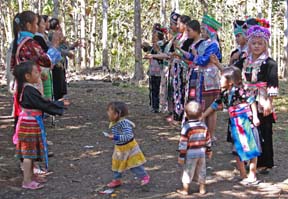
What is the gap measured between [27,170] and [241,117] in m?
2.57

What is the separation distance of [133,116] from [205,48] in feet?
12.9

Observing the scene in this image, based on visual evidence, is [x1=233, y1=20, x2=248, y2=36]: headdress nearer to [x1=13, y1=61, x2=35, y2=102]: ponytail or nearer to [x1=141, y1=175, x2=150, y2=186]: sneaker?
[x1=141, y1=175, x2=150, y2=186]: sneaker

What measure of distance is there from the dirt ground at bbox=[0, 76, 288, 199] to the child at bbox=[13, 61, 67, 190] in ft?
1.46

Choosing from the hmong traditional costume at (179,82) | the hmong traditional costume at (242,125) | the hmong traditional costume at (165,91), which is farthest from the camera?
the hmong traditional costume at (165,91)

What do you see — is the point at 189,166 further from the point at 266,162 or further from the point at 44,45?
the point at 44,45

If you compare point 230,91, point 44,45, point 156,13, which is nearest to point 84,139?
point 44,45

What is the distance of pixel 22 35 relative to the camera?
592cm

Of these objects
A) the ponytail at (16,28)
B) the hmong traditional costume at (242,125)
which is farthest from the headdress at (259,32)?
the ponytail at (16,28)

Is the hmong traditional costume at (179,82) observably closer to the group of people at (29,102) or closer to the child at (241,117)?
the child at (241,117)

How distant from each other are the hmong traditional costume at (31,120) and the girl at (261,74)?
234cm

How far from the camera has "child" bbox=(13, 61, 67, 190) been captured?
543cm

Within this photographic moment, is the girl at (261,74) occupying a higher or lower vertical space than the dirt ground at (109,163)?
higher

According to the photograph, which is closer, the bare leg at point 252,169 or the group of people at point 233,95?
the group of people at point 233,95

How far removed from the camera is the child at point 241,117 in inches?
227
